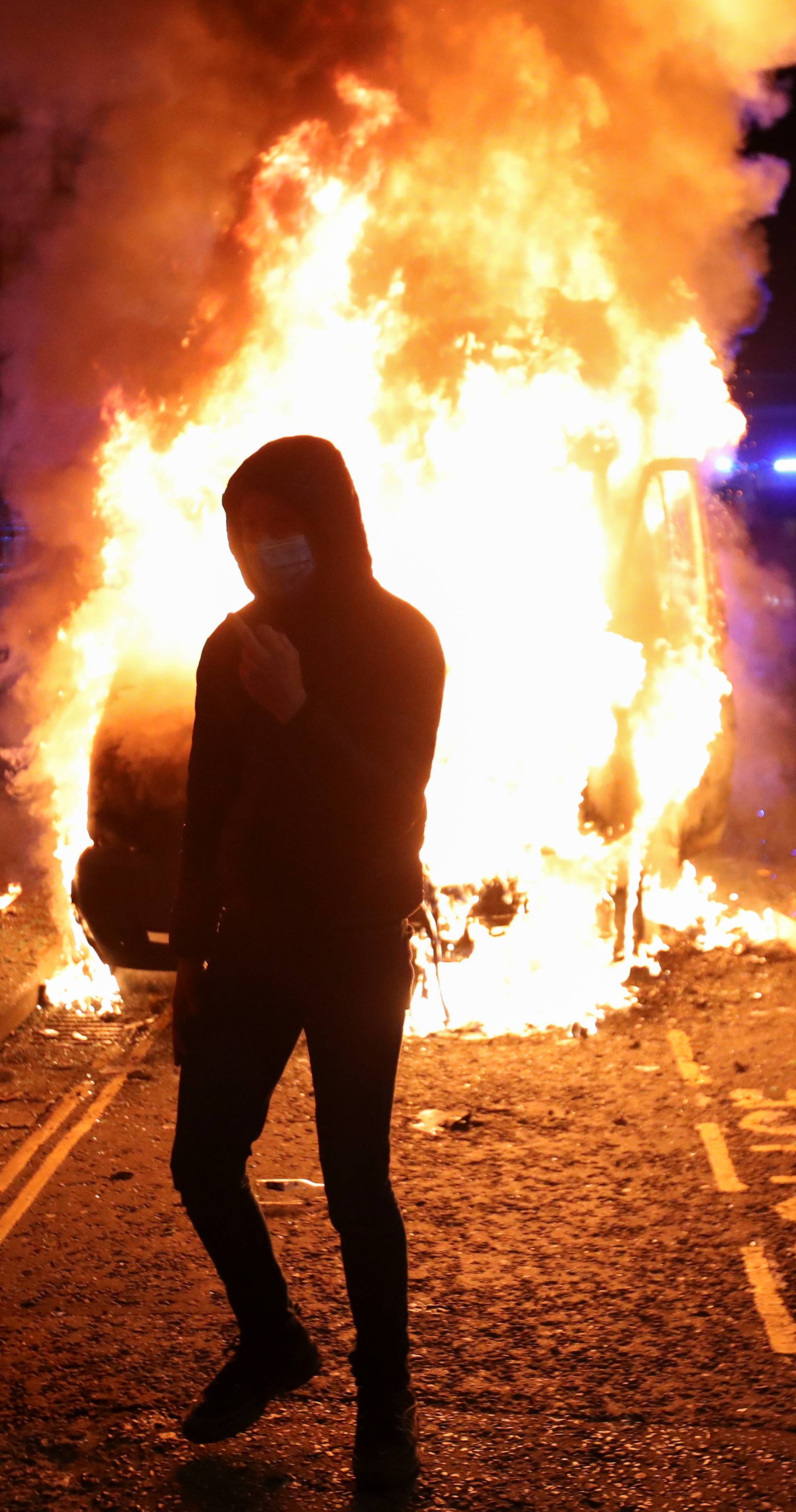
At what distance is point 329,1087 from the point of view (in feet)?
9.39

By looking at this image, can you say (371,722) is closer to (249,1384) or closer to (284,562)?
(284,562)

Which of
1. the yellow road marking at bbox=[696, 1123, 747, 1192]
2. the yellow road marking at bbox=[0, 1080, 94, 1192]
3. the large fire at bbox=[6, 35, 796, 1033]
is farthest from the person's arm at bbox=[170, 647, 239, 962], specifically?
the large fire at bbox=[6, 35, 796, 1033]

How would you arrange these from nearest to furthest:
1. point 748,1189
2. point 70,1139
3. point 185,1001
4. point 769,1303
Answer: point 185,1001 → point 769,1303 → point 748,1189 → point 70,1139

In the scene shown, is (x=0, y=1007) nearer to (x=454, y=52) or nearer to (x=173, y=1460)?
(x=173, y=1460)

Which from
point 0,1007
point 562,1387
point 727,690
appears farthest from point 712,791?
point 562,1387

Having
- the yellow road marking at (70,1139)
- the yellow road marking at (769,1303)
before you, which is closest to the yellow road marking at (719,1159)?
the yellow road marking at (769,1303)

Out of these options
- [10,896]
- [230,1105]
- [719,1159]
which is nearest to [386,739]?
[230,1105]

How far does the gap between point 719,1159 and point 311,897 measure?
2357mm

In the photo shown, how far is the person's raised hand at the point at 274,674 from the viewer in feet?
9.05

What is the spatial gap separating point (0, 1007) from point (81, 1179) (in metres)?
2.16

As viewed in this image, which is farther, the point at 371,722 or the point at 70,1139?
the point at 70,1139

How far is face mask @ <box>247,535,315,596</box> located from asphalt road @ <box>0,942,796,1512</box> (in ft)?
6.22

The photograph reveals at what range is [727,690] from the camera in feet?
26.6

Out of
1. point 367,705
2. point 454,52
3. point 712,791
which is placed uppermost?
point 454,52
